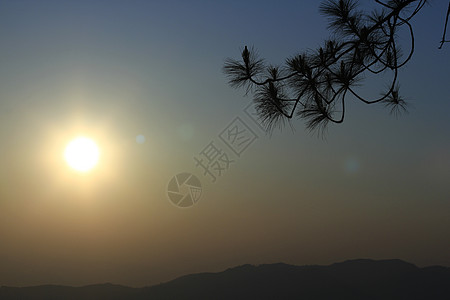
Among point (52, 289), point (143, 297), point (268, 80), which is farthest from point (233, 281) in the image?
point (268, 80)

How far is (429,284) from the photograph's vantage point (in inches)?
6186

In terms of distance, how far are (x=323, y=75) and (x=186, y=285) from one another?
15140 centimetres

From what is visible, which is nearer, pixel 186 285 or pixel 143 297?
pixel 143 297

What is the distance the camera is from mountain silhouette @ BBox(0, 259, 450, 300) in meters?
127

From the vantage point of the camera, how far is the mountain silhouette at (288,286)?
127m

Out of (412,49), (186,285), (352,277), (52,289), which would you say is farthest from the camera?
(352,277)

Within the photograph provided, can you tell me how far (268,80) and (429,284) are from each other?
175 metres

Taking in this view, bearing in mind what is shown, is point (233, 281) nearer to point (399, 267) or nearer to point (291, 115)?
point (399, 267)

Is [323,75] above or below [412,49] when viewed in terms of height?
above

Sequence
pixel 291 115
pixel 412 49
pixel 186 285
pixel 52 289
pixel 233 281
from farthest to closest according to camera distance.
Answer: pixel 233 281 < pixel 186 285 < pixel 52 289 < pixel 291 115 < pixel 412 49

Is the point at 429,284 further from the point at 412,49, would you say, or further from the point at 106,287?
the point at 412,49

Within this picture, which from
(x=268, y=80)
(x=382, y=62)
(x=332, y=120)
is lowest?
(x=332, y=120)

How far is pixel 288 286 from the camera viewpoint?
489ft

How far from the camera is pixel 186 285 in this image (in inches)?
5822
